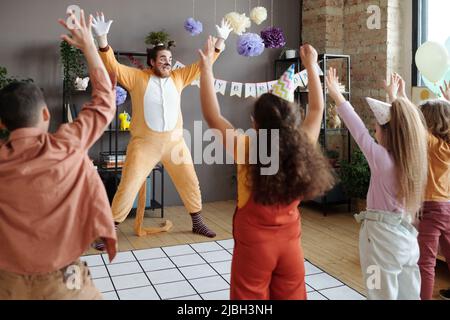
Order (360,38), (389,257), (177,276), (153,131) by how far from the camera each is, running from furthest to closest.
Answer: (360,38)
(153,131)
(177,276)
(389,257)

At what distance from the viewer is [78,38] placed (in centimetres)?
160

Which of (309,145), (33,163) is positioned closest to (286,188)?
(309,145)

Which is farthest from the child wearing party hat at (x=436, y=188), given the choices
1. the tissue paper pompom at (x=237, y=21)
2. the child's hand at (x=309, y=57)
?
the tissue paper pompom at (x=237, y=21)

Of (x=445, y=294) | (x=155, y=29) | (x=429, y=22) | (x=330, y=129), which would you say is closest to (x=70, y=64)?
(x=155, y=29)

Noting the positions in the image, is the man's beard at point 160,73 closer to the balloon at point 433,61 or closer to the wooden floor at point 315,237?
the wooden floor at point 315,237

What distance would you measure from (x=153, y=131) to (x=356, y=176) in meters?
1.99

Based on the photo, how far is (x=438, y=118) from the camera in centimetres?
227

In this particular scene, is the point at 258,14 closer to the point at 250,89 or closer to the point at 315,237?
the point at 250,89

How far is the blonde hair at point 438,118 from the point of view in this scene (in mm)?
2262

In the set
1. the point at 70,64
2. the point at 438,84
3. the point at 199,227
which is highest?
the point at 70,64

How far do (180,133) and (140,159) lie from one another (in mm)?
423

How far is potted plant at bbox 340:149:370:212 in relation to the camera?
14.2 feet

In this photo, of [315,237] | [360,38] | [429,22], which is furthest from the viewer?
[360,38]

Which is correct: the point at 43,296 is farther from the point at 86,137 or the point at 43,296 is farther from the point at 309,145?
the point at 309,145
